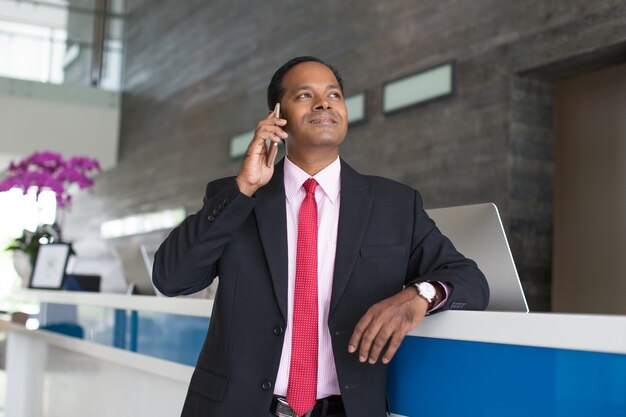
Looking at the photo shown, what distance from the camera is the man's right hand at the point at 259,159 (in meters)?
1.65

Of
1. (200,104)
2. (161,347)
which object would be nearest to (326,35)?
(200,104)

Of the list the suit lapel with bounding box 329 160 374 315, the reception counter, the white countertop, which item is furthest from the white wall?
the white countertop

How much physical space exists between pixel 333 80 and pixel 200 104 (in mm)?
7607

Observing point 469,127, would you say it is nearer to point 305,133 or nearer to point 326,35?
point 326,35

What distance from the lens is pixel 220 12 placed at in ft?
29.2

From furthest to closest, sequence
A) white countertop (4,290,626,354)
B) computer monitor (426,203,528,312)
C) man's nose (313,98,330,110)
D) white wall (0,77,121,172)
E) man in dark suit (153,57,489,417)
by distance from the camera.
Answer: white wall (0,77,121,172) → computer monitor (426,203,528,312) → man's nose (313,98,330,110) → man in dark suit (153,57,489,417) → white countertop (4,290,626,354)

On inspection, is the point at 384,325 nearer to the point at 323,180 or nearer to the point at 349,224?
the point at 349,224

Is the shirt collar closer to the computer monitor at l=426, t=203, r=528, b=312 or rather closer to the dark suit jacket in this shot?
the dark suit jacket

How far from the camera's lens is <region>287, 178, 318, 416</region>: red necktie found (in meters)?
1.60

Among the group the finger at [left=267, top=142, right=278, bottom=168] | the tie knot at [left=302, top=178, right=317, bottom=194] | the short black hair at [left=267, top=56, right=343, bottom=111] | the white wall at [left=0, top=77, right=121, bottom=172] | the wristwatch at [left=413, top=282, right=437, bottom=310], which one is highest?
the white wall at [left=0, top=77, right=121, bottom=172]

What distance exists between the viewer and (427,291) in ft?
5.13

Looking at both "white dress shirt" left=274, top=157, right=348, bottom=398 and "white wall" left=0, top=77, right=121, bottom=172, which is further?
"white wall" left=0, top=77, right=121, bottom=172

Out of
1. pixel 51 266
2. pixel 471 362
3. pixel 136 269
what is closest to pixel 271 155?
pixel 471 362

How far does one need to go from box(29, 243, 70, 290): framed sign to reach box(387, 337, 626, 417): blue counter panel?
3214 mm
